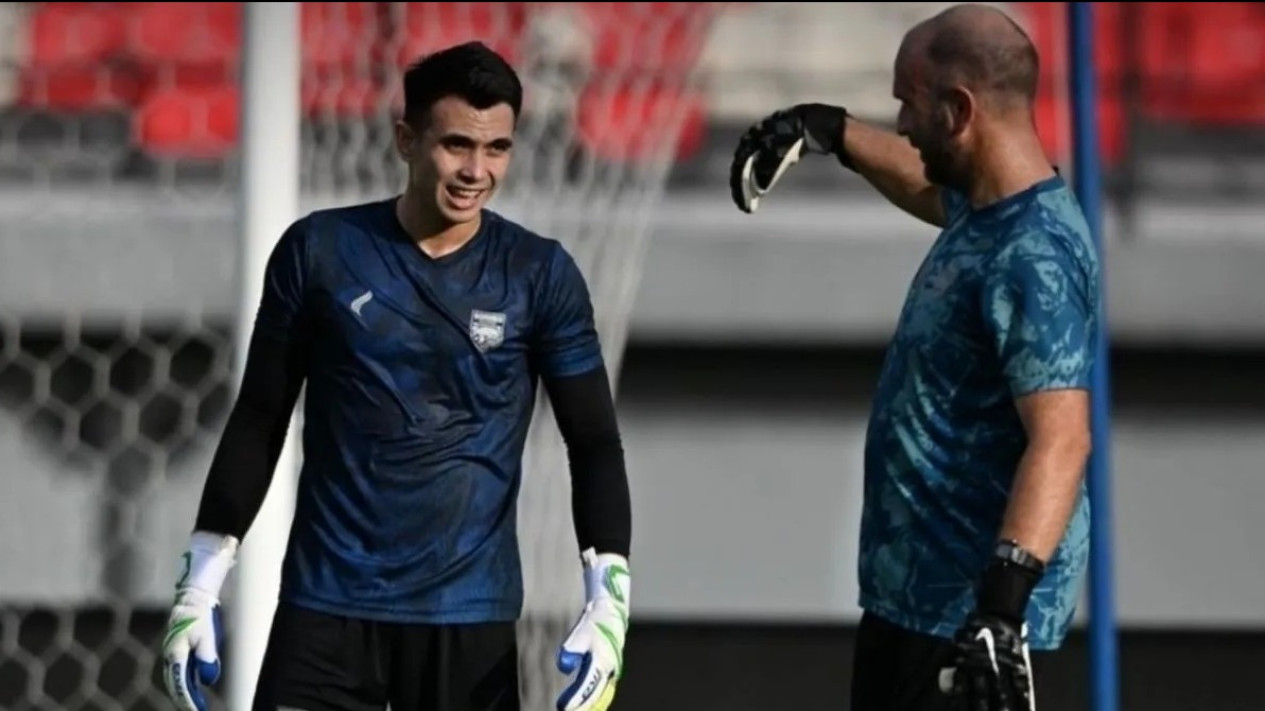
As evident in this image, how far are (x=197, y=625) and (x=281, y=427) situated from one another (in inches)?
11.3

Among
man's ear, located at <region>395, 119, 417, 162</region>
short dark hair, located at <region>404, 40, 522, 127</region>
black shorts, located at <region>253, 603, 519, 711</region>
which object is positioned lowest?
black shorts, located at <region>253, 603, 519, 711</region>

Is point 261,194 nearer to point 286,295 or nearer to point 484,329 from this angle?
point 286,295

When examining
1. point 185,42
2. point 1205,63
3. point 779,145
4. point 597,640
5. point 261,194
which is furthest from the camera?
point 1205,63

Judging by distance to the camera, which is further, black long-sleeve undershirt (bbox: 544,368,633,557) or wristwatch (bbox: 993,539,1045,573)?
black long-sleeve undershirt (bbox: 544,368,633,557)

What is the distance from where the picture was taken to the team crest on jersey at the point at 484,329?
2.93 metres

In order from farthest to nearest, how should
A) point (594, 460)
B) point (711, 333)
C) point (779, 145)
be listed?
point (711, 333) < point (779, 145) < point (594, 460)

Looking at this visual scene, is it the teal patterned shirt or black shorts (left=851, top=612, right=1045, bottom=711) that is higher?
the teal patterned shirt

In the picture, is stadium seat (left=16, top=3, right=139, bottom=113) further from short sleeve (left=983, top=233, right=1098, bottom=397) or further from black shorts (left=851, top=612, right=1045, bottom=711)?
short sleeve (left=983, top=233, right=1098, bottom=397)

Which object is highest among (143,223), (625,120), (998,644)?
(625,120)

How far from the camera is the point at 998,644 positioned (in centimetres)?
255

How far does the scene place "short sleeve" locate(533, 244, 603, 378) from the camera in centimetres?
297

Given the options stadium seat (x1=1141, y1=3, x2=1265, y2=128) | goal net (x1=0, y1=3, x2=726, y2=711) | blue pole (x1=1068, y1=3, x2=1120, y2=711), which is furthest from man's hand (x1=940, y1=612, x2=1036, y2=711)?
stadium seat (x1=1141, y1=3, x2=1265, y2=128)

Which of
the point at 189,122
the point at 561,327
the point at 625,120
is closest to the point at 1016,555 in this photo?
the point at 561,327

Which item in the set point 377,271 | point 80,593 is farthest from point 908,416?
point 80,593
